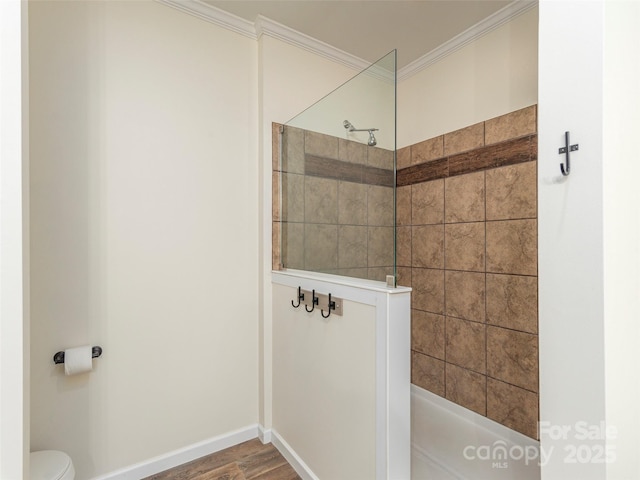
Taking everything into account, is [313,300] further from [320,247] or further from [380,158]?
[380,158]

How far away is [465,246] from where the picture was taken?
2.25m

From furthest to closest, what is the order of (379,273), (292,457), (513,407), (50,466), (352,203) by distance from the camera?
(513,407), (292,457), (352,203), (379,273), (50,466)

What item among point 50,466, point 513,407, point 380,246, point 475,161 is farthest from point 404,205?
point 50,466

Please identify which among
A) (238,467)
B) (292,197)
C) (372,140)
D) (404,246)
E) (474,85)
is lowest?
(238,467)

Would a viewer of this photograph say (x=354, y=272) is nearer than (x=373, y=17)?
Yes

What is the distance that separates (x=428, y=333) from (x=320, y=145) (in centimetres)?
167

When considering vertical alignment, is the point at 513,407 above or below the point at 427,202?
below

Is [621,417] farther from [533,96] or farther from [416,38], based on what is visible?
[416,38]

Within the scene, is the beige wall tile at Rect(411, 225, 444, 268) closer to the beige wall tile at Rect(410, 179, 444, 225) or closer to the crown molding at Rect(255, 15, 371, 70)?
the beige wall tile at Rect(410, 179, 444, 225)

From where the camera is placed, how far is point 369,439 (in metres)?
1.36

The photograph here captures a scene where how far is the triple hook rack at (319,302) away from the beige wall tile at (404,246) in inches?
48.9

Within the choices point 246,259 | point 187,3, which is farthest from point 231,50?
point 246,259

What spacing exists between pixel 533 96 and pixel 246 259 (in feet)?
6.61


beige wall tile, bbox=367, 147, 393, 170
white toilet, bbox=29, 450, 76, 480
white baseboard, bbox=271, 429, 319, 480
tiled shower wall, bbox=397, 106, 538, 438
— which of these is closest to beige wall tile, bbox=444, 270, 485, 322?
tiled shower wall, bbox=397, 106, 538, 438
